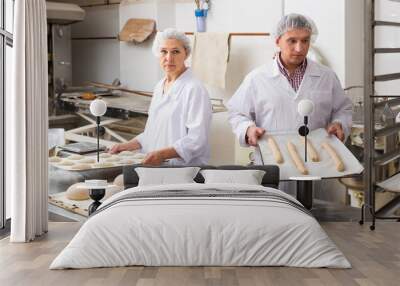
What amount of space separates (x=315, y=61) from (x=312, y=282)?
3.04 metres

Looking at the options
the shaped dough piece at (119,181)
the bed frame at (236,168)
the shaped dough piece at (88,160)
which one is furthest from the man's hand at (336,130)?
the shaped dough piece at (88,160)

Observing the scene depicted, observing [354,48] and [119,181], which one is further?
[119,181]

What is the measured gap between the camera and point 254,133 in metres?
6.92

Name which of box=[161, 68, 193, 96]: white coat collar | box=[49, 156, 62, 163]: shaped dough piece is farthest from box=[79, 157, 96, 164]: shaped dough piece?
box=[161, 68, 193, 96]: white coat collar

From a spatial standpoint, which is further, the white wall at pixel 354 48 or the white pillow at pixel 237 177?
the white wall at pixel 354 48

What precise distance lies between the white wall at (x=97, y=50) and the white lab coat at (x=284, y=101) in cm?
124

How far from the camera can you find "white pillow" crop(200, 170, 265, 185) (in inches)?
260

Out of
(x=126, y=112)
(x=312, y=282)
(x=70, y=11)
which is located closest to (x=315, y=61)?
(x=126, y=112)

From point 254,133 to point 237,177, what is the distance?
0.52 metres

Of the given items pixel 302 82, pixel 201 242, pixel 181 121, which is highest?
pixel 302 82

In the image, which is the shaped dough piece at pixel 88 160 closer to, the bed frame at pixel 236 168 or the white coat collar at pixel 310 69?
the bed frame at pixel 236 168

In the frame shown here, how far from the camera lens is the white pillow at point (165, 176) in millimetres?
Answer: 6672

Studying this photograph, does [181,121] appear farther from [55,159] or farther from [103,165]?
[55,159]

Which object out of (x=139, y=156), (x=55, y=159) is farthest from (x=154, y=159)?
(x=55, y=159)
